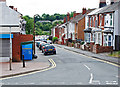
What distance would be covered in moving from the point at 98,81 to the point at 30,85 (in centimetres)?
429

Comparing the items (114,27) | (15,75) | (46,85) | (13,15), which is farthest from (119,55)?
(46,85)

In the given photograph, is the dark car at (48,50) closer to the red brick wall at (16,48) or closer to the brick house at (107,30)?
the brick house at (107,30)

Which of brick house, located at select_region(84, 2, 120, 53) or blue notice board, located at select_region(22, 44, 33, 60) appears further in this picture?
brick house, located at select_region(84, 2, 120, 53)

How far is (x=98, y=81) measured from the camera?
16016mm

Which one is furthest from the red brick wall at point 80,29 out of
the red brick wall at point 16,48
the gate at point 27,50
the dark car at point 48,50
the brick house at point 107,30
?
the red brick wall at point 16,48

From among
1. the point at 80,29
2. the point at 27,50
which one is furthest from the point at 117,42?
the point at 80,29

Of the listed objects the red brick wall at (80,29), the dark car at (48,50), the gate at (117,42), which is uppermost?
the red brick wall at (80,29)

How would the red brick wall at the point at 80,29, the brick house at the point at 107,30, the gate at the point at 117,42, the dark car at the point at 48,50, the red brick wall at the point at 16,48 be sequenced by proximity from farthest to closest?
the red brick wall at the point at 80,29
the dark car at the point at 48,50
the brick house at the point at 107,30
the gate at the point at 117,42
the red brick wall at the point at 16,48

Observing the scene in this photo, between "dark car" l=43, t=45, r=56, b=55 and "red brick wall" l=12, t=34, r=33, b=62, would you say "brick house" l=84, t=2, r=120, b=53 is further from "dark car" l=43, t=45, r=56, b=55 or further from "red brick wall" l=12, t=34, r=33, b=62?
"red brick wall" l=12, t=34, r=33, b=62

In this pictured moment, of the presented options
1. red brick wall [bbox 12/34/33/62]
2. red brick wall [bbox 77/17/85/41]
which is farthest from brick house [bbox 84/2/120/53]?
red brick wall [bbox 77/17/85/41]

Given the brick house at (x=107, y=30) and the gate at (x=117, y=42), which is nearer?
the gate at (x=117, y=42)

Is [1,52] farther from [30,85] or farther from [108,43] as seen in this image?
[108,43]

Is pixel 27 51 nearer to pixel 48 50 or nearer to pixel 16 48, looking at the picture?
pixel 16 48

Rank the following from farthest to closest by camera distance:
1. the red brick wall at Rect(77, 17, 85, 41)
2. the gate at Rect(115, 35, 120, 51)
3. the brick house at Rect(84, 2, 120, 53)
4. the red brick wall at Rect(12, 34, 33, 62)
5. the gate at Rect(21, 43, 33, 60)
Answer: the red brick wall at Rect(77, 17, 85, 41) < the brick house at Rect(84, 2, 120, 53) < the gate at Rect(115, 35, 120, 51) < the gate at Rect(21, 43, 33, 60) < the red brick wall at Rect(12, 34, 33, 62)
